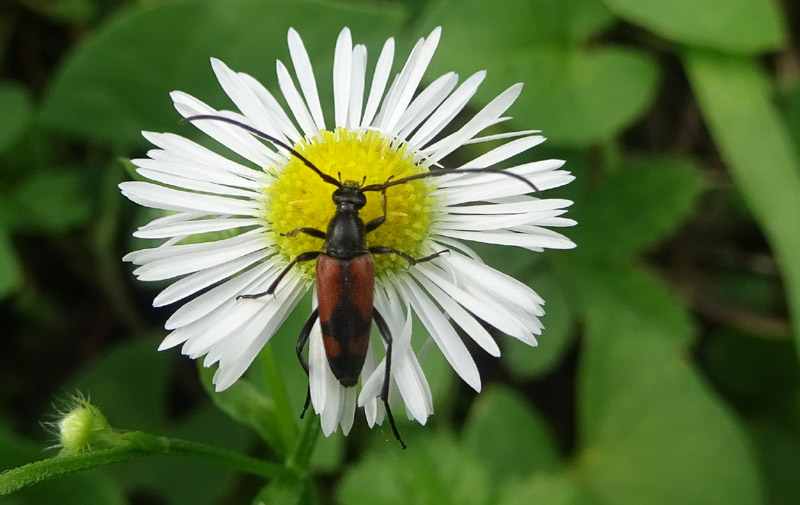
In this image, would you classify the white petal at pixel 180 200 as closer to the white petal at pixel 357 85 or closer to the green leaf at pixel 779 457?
the white petal at pixel 357 85

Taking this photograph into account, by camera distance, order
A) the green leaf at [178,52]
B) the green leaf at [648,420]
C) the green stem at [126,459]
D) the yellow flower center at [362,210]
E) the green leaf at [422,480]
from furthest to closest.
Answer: the green leaf at [648,420]
the green leaf at [178,52]
the green leaf at [422,480]
the yellow flower center at [362,210]
the green stem at [126,459]

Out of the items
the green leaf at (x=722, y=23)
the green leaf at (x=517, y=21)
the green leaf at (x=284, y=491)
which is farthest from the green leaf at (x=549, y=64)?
the green leaf at (x=284, y=491)

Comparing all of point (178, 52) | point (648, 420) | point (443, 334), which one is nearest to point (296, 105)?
point (443, 334)

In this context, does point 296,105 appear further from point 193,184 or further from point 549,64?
point 549,64

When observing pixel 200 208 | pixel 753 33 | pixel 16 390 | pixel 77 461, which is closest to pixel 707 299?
pixel 753 33

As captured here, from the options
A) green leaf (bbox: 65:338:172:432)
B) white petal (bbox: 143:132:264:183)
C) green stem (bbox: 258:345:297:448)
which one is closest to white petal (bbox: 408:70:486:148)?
white petal (bbox: 143:132:264:183)

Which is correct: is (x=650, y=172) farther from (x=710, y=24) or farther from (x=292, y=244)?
(x=292, y=244)
